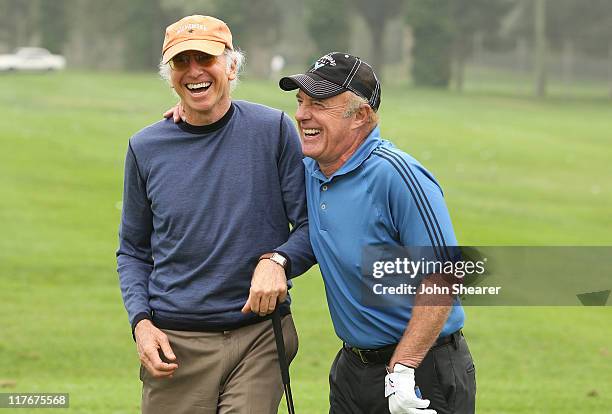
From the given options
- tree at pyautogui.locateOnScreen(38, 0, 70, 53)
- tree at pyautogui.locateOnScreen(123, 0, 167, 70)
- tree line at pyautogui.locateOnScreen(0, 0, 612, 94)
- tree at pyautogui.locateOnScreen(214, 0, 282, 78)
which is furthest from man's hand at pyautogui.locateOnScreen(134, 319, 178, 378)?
tree at pyautogui.locateOnScreen(38, 0, 70, 53)

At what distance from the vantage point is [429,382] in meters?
4.35

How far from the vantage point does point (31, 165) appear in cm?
2539

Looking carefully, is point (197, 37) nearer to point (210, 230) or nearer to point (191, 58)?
point (191, 58)

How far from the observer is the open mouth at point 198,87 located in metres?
4.50

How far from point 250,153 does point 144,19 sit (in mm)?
74385

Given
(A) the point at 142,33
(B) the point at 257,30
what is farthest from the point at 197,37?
(A) the point at 142,33

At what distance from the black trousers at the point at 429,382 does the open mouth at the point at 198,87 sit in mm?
1149

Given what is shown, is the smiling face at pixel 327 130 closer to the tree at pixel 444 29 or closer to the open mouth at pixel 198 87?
the open mouth at pixel 198 87

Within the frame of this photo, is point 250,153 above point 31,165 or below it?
above

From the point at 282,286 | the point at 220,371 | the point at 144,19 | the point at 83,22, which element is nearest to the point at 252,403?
the point at 220,371

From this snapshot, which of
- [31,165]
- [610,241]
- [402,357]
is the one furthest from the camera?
[31,165]

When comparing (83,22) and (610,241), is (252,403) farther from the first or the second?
(83,22)

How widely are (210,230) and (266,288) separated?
1.15ft

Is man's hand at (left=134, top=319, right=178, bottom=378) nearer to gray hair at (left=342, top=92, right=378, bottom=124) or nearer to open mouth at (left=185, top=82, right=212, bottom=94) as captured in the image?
open mouth at (left=185, top=82, right=212, bottom=94)
